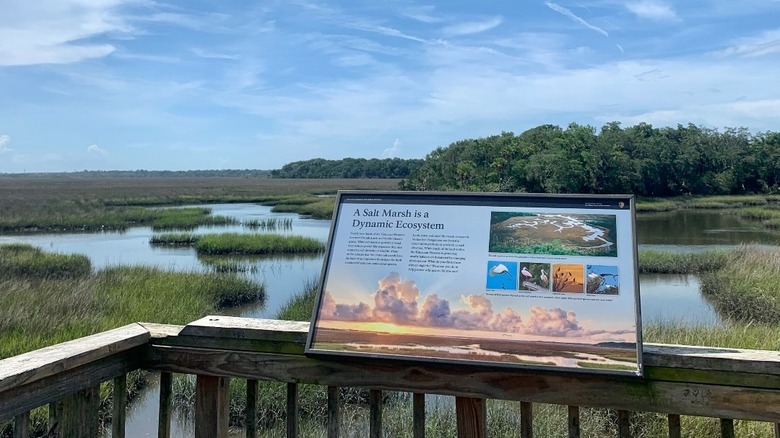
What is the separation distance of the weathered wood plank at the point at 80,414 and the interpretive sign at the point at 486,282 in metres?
0.72

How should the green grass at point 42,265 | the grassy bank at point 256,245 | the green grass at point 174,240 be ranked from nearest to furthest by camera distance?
the green grass at point 42,265 < the grassy bank at point 256,245 < the green grass at point 174,240

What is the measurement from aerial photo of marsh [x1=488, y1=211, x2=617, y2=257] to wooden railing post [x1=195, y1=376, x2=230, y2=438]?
1.06 m

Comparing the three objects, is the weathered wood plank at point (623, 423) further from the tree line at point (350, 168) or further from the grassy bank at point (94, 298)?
the tree line at point (350, 168)

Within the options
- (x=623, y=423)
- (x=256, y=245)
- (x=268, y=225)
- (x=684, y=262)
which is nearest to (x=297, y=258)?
(x=256, y=245)

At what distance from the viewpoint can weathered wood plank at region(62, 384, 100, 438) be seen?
1935mm

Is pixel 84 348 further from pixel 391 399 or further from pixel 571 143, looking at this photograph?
pixel 571 143

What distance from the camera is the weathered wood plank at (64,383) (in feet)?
5.49

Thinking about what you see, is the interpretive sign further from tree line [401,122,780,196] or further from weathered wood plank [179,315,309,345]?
tree line [401,122,780,196]

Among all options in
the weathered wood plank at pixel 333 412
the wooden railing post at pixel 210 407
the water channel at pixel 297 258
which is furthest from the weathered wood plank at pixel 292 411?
the water channel at pixel 297 258

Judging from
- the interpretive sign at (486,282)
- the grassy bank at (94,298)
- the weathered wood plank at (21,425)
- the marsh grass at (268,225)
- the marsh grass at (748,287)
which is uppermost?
the interpretive sign at (486,282)

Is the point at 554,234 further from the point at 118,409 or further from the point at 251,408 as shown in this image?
the point at 118,409

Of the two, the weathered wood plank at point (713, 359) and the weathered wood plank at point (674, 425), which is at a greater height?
the weathered wood plank at point (713, 359)

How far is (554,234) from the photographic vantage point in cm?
193

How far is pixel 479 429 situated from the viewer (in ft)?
6.51
